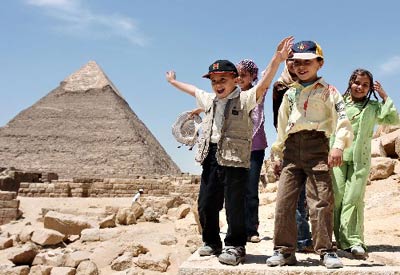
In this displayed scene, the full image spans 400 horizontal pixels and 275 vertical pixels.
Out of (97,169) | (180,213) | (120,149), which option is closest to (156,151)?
(120,149)

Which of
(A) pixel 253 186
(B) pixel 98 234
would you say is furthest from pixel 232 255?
(B) pixel 98 234

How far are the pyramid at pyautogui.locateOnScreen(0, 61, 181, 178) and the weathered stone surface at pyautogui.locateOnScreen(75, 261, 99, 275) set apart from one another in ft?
242

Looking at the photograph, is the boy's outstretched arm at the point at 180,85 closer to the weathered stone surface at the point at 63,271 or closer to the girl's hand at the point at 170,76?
the girl's hand at the point at 170,76

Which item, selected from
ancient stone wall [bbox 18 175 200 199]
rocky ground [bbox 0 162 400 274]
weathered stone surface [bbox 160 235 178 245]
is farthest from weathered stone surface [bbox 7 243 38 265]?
ancient stone wall [bbox 18 175 200 199]

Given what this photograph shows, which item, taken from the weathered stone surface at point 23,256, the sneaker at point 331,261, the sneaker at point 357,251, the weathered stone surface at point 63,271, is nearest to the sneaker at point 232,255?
the sneaker at point 331,261

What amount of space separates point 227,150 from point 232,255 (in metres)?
0.66

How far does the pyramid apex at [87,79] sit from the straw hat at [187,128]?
9545cm

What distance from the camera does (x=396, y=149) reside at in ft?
27.7

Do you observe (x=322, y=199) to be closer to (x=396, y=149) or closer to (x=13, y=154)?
(x=396, y=149)

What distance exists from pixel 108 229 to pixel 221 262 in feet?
15.9

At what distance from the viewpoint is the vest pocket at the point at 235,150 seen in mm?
3518

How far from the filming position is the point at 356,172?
4.04 metres

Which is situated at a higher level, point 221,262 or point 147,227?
point 221,262

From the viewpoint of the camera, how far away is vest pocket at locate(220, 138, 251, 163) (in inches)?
138
